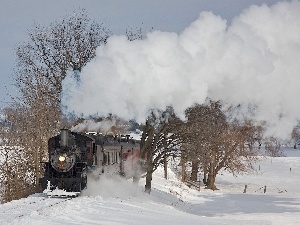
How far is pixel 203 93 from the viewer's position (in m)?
19.3

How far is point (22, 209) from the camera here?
12.7 m

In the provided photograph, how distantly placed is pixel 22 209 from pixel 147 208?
5.15 m

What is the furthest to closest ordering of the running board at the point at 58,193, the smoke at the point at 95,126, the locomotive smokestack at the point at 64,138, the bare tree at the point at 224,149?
the bare tree at the point at 224,149 < the smoke at the point at 95,126 < the locomotive smokestack at the point at 64,138 < the running board at the point at 58,193

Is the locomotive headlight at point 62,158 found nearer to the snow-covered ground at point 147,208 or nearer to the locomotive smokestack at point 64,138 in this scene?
the locomotive smokestack at point 64,138

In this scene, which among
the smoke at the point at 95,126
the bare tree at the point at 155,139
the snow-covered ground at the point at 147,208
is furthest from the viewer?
the bare tree at the point at 155,139

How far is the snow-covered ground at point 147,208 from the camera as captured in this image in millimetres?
12078

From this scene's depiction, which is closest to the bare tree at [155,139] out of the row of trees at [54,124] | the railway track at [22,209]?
the row of trees at [54,124]

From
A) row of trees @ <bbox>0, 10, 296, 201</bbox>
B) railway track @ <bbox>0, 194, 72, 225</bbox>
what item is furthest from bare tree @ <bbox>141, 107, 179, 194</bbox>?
railway track @ <bbox>0, 194, 72, 225</bbox>

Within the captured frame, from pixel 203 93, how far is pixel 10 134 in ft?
33.0

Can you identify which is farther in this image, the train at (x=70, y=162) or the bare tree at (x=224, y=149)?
the bare tree at (x=224, y=149)

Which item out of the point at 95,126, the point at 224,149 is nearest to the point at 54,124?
the point at 95,126

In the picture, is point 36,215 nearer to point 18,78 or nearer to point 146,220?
point 146,220

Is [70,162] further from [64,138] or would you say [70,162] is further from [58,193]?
[58,193]

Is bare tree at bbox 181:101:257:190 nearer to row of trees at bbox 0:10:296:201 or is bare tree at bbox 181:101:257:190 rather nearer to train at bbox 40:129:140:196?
row of trees at bbox 0:10:296:201
